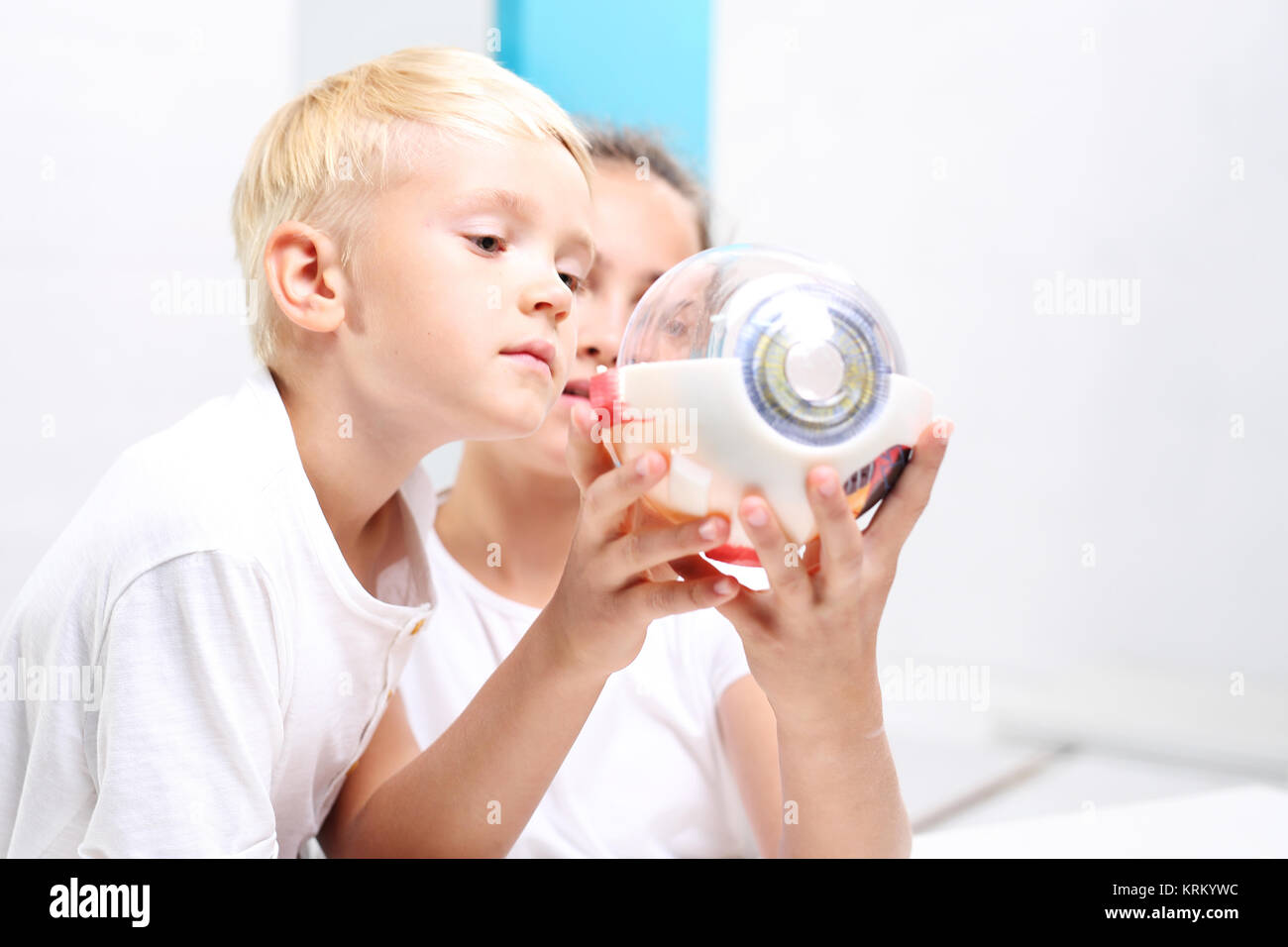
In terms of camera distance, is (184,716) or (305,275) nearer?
(184,716)

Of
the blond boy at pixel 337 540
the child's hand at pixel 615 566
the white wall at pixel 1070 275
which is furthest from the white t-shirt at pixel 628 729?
the white wall at pixel 1070 275

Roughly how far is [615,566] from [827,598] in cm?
11

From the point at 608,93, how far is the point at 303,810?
58.7 inches

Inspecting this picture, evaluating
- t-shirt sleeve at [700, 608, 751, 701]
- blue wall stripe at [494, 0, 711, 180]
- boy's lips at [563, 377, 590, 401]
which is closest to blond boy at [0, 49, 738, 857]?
boy's lips at [563, 377, 590, 401]

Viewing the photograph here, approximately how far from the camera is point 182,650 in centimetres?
64

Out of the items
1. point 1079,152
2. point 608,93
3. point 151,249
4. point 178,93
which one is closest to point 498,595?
point 151,249

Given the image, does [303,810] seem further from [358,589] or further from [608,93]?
[608,93]

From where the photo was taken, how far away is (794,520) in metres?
0.56

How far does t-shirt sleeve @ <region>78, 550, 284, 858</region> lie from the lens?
0.62 m

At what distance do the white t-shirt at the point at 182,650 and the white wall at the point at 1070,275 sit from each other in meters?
1.44

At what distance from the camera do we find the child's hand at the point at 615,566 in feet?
1.88

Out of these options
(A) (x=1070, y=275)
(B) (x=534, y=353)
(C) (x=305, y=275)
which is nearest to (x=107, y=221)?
(C) (x=305, y=275)

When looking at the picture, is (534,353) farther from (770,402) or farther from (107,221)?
(107,221)

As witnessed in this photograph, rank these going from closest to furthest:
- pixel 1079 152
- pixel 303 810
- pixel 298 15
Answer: pixel 303 810
pixel 298 15
pixel 1079 152
